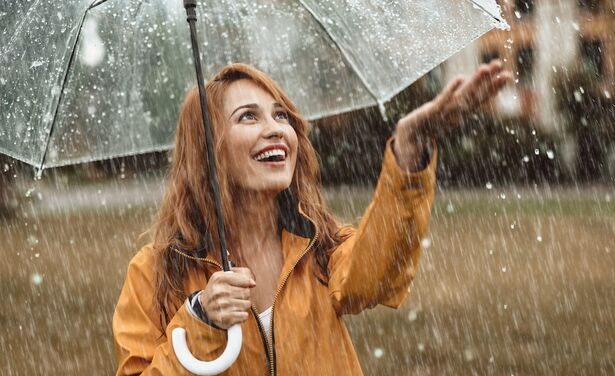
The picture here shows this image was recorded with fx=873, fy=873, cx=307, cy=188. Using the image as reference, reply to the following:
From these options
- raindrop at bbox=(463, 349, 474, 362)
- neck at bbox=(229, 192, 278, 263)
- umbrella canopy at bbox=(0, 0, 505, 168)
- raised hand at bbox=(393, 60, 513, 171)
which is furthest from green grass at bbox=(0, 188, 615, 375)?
raised hand at bbox=(393, 60, 513, 171)

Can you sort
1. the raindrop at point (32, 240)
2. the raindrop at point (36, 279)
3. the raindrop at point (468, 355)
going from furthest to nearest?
the raindrop at point (32, 240)
the raindrop at point (36, 279)
the raindrop at point (468, 355)

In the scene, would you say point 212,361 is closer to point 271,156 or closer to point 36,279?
point 271,156

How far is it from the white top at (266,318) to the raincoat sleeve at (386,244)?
0.19m

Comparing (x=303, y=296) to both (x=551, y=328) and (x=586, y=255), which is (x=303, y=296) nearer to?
(x=551, y=328)

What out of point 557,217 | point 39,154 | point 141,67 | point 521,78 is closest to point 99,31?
point 141,67

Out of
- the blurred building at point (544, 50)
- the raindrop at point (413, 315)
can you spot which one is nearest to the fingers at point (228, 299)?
the raindrop at point (413, 315)

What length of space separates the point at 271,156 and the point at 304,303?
44 centimetres

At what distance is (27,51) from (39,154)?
352 mm

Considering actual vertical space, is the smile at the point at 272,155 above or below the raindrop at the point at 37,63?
below

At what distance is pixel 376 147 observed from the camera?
19125 mm

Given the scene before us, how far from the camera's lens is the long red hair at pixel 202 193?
8.33 feet

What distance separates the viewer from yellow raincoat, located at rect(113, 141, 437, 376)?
2240 millimetres

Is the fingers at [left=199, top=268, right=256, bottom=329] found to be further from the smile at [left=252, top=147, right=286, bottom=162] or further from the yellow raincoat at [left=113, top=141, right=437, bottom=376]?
the smile at [left=252, top=147, right=286, bottom=162]

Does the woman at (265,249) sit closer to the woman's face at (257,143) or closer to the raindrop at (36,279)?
the woman's face at (257,143)
